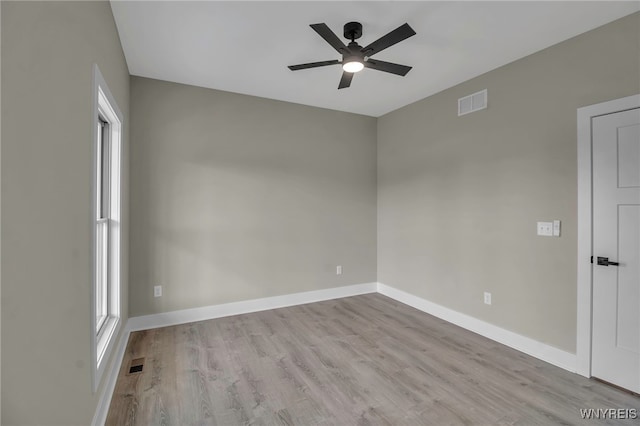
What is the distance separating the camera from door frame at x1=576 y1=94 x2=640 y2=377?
2.48 m

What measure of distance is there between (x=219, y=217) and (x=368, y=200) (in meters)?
2.31

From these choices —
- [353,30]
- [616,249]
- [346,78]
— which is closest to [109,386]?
[346,78]

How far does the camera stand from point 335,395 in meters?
2.25

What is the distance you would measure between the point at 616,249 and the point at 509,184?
1.00 metres

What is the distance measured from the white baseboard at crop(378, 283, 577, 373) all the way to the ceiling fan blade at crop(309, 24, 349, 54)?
10.1 feet

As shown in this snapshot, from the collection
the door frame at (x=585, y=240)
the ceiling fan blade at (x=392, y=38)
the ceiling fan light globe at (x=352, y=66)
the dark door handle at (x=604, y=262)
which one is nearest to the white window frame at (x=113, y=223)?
the ceiling fan light globe at (x=352, y=66)

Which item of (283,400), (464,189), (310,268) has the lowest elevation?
(283,400)

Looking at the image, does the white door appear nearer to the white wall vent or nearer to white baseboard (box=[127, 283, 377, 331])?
the white wall vent

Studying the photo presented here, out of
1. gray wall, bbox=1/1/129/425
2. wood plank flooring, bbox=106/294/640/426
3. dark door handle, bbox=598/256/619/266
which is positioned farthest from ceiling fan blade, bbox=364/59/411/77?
wood plank flooring, bbox=106/294/640/426

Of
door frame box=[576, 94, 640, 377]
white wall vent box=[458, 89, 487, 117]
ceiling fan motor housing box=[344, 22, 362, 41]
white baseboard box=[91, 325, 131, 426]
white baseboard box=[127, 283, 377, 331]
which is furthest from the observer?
white baseboard box=[127, 283, 377, 331]

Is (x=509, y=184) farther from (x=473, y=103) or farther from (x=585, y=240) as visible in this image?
(x=473, y=103)

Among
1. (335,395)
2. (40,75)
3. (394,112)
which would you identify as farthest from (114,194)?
(394,112)

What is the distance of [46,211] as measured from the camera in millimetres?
1096

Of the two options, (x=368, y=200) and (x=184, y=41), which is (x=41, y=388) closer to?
(x=184, y=41)
